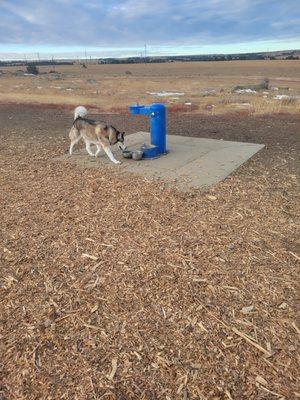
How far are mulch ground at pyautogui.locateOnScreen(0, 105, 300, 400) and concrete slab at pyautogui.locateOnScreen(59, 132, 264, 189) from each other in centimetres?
47

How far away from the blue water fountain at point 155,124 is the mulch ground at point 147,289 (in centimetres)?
153

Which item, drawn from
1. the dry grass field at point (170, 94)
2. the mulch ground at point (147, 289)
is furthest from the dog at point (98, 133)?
the dry grass field at point (170, 94)

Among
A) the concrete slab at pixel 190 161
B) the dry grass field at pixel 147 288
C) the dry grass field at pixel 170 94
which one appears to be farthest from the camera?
the dry grass field at pixel 170 94

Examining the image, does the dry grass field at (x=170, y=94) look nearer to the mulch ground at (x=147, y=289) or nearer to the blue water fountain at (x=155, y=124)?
the blue water fountain at (x=155, y=124)

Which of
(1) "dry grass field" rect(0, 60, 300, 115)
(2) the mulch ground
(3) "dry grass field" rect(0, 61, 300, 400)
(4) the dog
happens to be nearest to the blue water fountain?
(4) the dog

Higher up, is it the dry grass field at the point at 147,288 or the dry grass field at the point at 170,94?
the dry grass field at the point at 147,288

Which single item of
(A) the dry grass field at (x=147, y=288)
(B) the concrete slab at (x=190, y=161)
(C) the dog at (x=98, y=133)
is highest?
(C) the dog at (x=98, y=133)

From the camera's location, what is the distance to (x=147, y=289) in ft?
13.6

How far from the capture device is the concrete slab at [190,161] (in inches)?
299

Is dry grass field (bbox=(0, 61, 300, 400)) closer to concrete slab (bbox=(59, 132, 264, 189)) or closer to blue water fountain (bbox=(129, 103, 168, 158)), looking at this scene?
concrete slab (bbox=(59, 132, 264, 189))

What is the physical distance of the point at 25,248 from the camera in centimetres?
509

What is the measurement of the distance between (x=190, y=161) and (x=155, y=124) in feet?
3.87

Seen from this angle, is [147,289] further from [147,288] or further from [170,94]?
[170,94]

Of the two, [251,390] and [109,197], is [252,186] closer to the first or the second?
[109,197]
